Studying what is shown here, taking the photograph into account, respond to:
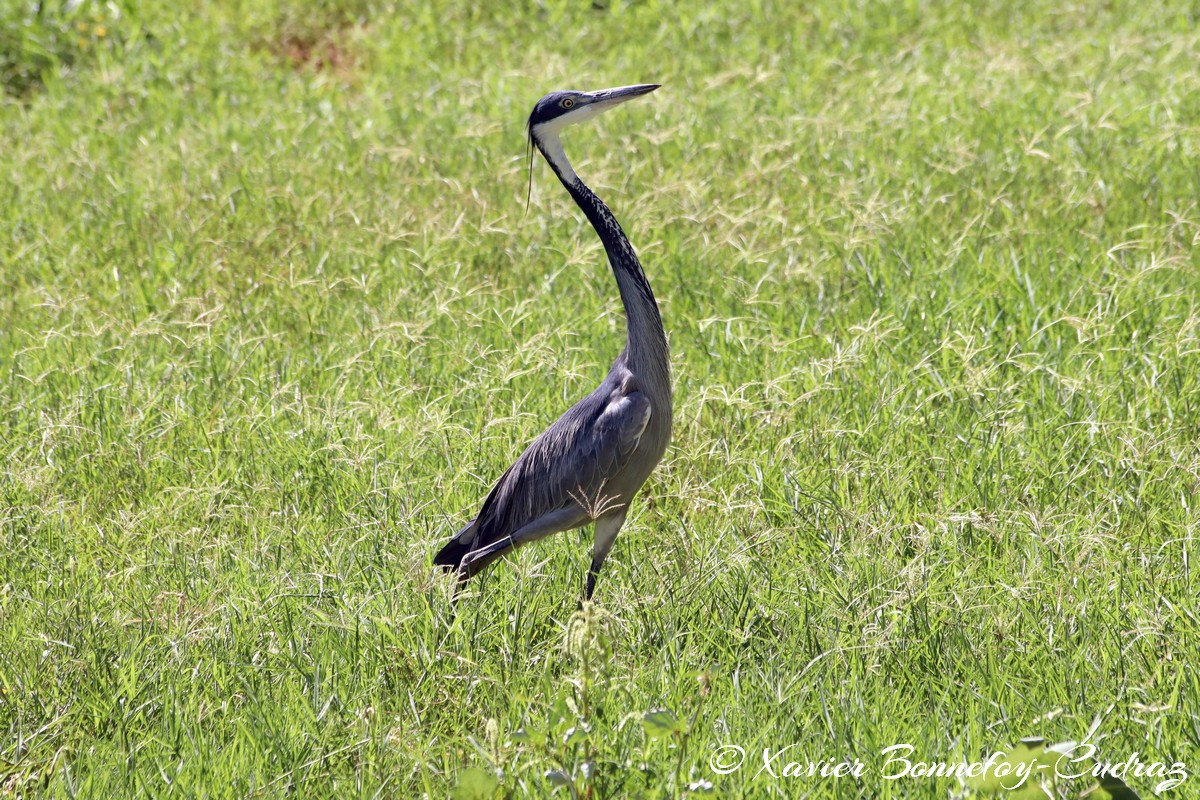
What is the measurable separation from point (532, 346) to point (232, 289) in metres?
2.04

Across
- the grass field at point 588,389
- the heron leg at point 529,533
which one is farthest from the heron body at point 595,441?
the grass field at point 588,389

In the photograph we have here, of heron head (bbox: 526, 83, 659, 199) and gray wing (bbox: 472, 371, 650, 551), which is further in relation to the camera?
heron head (bbox: 526, 83, 659, 199)

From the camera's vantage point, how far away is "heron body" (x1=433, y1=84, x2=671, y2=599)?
3.90m

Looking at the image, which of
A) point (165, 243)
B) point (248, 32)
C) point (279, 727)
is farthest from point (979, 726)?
point (248, 32)

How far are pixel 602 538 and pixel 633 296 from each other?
78 centimetres

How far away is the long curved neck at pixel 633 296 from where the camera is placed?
3.93m

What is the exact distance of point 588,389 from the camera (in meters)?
5.37

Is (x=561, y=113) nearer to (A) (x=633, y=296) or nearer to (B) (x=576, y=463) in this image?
(A) (x=633, y=296)

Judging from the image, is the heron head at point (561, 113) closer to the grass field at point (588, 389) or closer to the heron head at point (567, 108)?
the heron head at point (567, 108)

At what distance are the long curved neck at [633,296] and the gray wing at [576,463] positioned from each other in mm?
81

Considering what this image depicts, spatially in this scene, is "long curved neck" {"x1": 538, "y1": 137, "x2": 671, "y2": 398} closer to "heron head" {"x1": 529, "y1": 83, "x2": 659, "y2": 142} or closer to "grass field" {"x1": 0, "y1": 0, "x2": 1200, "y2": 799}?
"heron head" {"x1": 529, "y1": 83, "x2": 659, "y2": 142}

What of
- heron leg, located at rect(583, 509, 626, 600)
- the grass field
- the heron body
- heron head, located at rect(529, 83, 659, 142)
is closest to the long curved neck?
the heron body

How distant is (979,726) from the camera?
9.77ft

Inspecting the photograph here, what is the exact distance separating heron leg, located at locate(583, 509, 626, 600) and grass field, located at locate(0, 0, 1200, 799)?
114mm
